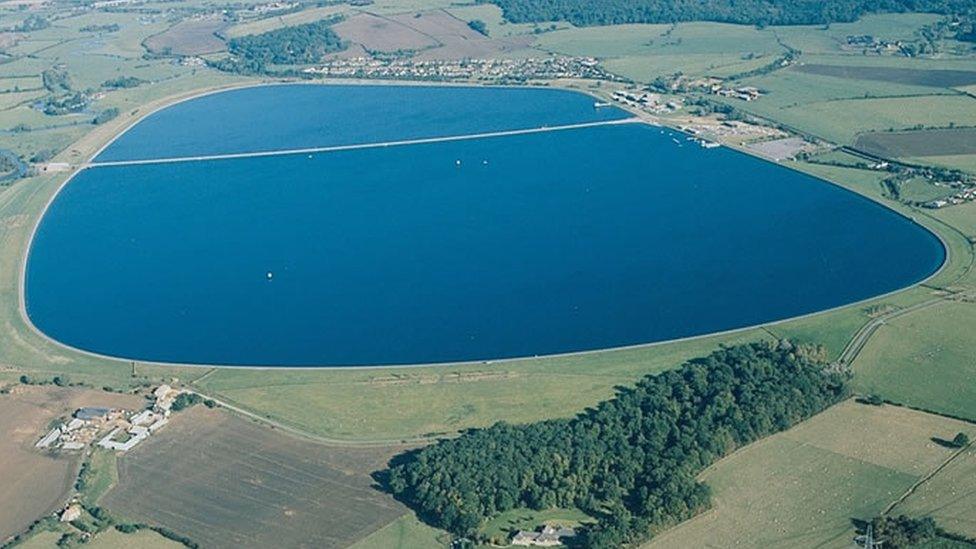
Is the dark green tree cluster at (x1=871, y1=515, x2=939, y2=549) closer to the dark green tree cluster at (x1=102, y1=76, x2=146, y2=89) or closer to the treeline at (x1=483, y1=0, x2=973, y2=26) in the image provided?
the dark green tree cluster at (x1=102, y1=76, x2=146, y2=89)

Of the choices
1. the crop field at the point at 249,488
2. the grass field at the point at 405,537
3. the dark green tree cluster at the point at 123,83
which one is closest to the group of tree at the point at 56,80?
the dark green tree cluster at the point at 123,83

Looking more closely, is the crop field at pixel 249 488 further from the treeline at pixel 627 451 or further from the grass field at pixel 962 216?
the grass field at pixel 962 216

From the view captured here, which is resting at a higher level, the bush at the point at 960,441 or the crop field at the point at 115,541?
the bush at the point at 960,441

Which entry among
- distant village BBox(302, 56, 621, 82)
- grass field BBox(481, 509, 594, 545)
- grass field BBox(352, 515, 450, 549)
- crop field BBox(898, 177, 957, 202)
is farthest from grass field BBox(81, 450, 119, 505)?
distant village BBox(302, 56, 621, 82)

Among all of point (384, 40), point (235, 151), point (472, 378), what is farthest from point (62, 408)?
point (384, 40)

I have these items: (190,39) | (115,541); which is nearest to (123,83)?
(190,39)
